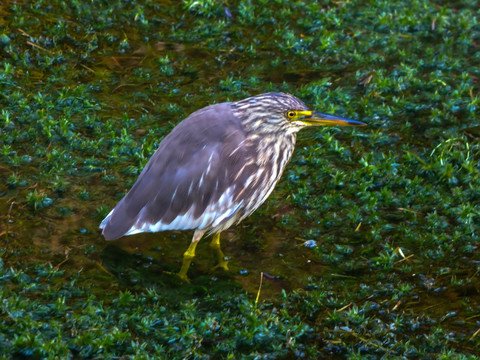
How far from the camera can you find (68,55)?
8.06m

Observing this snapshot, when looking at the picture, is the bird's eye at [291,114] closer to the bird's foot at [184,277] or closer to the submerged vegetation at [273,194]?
the submerged vegetation at [273,194]

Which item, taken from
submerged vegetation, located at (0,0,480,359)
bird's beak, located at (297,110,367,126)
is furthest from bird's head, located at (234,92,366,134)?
submerged vegetation, located at (0,0,480,359)

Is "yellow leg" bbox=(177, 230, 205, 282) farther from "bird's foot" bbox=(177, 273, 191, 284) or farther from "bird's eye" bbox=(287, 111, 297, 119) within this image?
"bird's eye" bbox=(287, 111, 297, 119)

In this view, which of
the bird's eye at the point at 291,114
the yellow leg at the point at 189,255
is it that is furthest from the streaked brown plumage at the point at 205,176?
the bird's eye at the point at 291,114

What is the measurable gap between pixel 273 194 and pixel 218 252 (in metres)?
0.95

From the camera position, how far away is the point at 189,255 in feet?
18.5

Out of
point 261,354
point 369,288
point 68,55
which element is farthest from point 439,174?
point 68,55

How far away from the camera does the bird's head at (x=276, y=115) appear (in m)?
5.60

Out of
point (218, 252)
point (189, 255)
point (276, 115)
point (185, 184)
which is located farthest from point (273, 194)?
point (185, 184)

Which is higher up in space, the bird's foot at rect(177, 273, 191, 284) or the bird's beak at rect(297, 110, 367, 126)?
the bird's beak at rect(297, 110, 367, 126)

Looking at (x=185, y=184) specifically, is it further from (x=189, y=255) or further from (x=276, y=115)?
(x=276, y=115)

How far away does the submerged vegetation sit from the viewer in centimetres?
498

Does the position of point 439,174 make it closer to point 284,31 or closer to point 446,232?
point 446,232

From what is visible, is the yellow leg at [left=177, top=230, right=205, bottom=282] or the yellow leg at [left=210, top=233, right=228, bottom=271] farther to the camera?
the yellow leg at [left=210, top=233, right=228, bottom=271]
